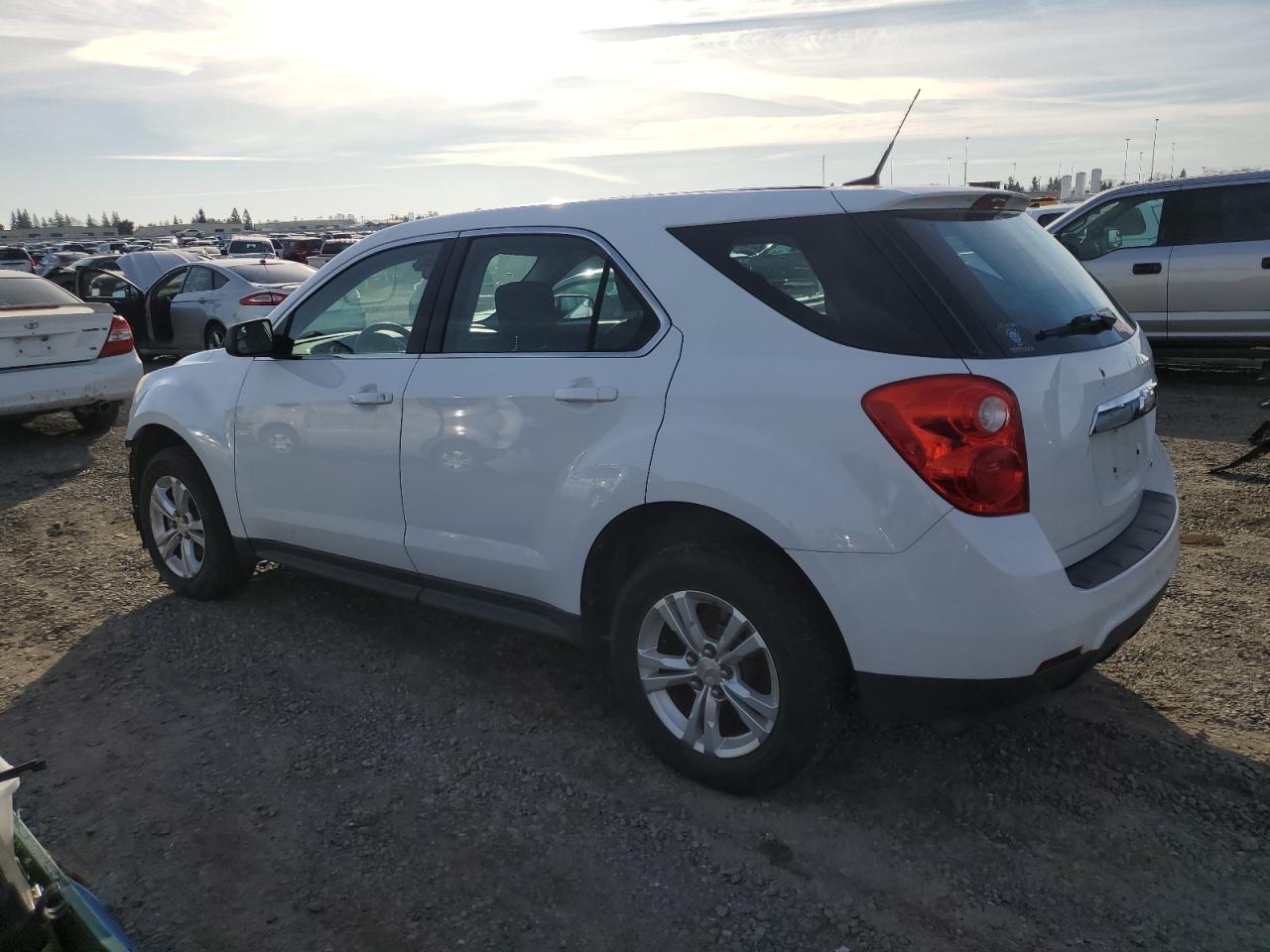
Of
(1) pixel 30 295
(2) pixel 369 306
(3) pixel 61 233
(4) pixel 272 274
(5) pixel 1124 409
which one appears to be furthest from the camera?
(3) pixel 61 233

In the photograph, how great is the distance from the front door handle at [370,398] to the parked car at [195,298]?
32.7 feet

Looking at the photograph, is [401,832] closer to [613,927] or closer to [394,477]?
[613,927]

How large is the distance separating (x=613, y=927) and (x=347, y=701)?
1.71 meters

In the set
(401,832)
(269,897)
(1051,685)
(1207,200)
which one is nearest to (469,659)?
(401,832)

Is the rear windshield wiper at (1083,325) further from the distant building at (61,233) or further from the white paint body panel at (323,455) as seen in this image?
the distant building at (61,233)

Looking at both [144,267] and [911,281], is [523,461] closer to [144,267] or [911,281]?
[911,281]

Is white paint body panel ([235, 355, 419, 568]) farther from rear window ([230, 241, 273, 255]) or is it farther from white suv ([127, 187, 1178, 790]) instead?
rear window ([230, 241, 273, 255])

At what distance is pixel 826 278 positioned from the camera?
2949 millimetres

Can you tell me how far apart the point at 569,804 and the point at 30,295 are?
A: 326 inches

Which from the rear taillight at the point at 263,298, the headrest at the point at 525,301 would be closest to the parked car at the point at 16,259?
the rear taillight at the point at 263,298

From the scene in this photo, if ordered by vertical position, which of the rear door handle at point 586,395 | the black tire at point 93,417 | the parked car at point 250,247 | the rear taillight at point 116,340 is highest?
the parked car at point 250,247

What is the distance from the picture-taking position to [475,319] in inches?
149

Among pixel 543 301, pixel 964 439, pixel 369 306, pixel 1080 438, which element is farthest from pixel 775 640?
pixel 369 306

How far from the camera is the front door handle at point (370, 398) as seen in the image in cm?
391
